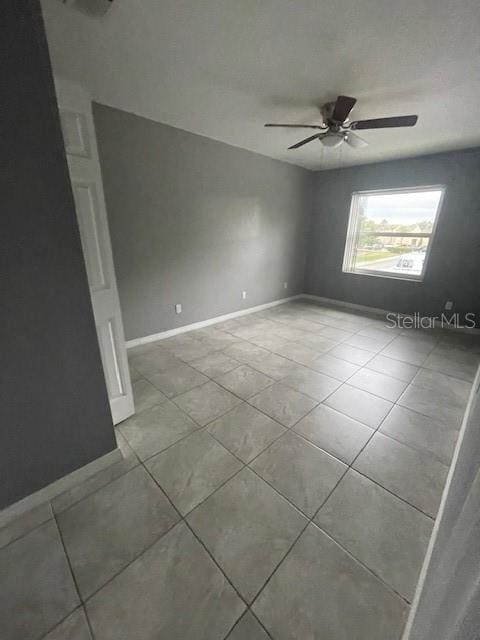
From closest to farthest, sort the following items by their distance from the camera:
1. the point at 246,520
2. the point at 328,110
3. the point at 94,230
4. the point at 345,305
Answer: the point at 246,520
the point at 94,230
the point at 328,110
the point at 345,305

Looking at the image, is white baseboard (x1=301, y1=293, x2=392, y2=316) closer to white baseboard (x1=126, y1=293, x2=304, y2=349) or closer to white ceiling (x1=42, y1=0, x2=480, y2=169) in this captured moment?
white baseboard (x1=126, y1=293, x2=304, y2=349)

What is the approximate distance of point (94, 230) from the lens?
156 cm

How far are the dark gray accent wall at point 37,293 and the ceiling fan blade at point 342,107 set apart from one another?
1957 mm

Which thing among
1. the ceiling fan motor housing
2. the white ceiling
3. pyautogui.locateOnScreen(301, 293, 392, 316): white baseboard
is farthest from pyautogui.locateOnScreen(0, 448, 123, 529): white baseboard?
pyautogui.locateOnScreen(301, 293, 392, 316): white baseboard

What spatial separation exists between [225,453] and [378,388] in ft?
5.24

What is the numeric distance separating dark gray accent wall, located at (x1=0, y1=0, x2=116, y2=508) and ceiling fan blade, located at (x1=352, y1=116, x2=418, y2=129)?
2206mm

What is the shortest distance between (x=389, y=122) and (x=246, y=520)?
2947mm

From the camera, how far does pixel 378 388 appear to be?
92.7 inches

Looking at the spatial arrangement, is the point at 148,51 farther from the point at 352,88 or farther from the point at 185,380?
the point at 185,380

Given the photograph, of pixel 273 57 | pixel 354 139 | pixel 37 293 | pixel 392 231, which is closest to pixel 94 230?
pixel 37 293

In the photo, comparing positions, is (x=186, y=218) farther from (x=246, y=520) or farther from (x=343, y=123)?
(x=246, y=520)

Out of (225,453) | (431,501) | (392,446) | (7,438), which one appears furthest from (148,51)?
(431,501)

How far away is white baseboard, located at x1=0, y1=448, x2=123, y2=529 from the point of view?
4.00 feet

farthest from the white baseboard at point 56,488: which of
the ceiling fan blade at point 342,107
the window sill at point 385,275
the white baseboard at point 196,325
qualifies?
the window sill at point 385,275
